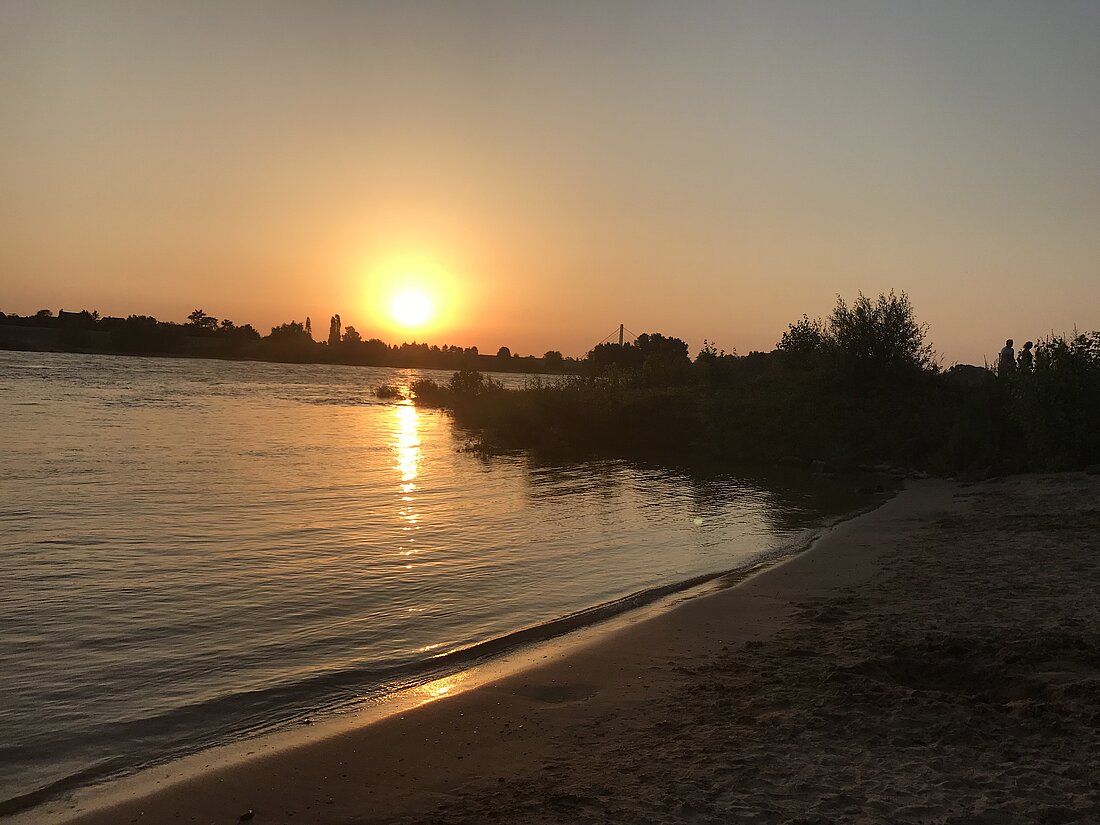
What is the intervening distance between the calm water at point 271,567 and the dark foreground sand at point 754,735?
1.49m

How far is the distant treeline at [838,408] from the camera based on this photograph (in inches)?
1014

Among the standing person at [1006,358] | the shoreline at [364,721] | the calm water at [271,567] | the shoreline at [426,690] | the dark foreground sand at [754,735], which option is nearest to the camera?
the dark foreground sand at [754,735]

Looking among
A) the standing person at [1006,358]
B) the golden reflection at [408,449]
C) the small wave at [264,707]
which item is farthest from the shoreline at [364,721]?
the standing person at [1006,358]

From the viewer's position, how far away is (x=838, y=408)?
36.9m

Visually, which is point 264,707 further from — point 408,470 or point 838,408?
point 838,408

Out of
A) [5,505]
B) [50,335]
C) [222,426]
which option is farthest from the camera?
[50,335]

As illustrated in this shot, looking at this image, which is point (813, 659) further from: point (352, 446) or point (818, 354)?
point (818, 354)

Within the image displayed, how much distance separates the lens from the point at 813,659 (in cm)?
791

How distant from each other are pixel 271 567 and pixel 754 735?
30.6 feet

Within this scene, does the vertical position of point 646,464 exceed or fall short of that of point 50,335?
it falls short

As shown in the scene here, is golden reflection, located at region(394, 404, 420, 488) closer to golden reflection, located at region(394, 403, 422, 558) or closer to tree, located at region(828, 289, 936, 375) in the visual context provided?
golden reflection, located at region(394, 403, 422, 558)

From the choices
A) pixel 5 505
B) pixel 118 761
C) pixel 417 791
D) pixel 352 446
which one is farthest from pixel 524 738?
pixel 352 446

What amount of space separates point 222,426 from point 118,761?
1469 inches

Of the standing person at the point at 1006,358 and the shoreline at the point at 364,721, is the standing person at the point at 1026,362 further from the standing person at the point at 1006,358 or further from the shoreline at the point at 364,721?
the shoreline at the point at 364,721
